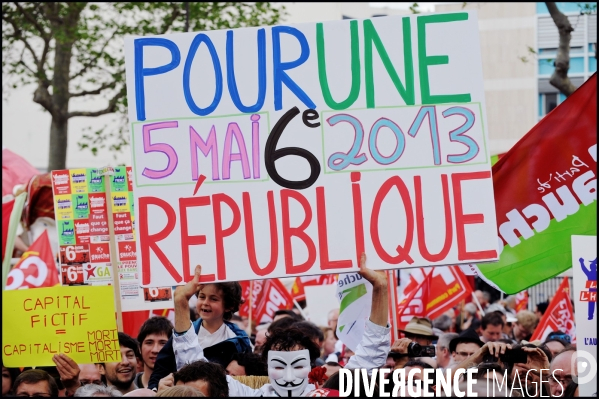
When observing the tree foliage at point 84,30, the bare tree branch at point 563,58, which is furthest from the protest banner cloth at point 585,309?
the tree foliage at point 84,30

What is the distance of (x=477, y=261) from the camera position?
501 centimetres

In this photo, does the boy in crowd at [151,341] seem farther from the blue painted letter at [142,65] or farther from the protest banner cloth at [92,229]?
the blue painted letter at [142,65]

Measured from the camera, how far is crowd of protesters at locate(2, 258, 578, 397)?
503cm

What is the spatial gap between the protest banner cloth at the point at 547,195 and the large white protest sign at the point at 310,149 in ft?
4.50

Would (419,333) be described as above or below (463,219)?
below

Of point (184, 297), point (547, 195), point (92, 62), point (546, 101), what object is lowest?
point (184, 297)

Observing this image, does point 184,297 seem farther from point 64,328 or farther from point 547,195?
point 547,195

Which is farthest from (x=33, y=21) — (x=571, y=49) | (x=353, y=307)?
(x=571, y=49)

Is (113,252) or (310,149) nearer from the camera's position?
(310,149)

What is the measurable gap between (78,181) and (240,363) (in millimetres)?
2228

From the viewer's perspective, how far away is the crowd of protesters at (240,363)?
5031 mm

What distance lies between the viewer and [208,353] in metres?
6.03

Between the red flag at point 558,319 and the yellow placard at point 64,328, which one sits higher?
the yellow placard at point 64,328

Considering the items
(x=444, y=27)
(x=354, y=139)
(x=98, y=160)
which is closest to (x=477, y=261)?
(x=354, y=139)
